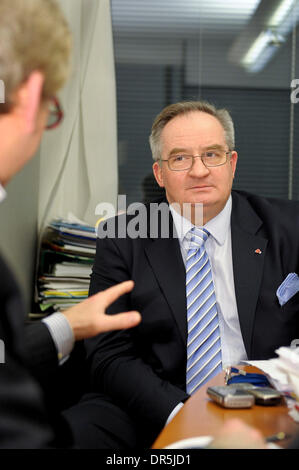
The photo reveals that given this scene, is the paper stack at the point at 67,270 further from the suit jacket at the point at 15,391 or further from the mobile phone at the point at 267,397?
the suit jacket at the point at 15,391

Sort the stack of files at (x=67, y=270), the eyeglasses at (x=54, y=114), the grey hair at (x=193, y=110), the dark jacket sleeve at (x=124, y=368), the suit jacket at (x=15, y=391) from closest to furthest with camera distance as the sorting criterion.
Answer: the suit jacket at (x=15, y=391), the eyeglasses at (x=54, y=114), the dark jacket sleeve at (x=124, y=368), the grey hair at (x=193, y=110), the stack of files at (x=67, y=270)

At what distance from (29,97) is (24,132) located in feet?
0.16

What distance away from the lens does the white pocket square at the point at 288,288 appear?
1.67 m

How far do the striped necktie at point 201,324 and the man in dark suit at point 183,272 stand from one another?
19mm

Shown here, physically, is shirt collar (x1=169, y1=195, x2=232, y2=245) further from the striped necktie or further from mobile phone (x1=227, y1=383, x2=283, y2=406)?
mobile phone (x1=227, y1=383, x2=283, y2=406)

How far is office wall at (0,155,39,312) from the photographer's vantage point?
2.21 metres

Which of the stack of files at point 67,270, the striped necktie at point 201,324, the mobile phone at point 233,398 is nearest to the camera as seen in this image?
the mobile phone at point 233,398

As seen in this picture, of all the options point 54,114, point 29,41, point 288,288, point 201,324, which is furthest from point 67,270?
point 29,41

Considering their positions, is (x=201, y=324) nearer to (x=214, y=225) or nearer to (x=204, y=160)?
(x=214, y=225)

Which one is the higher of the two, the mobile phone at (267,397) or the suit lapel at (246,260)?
the suit lapel at (246,260)

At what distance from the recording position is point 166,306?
1.65m

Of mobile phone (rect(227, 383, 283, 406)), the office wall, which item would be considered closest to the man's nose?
the office wall

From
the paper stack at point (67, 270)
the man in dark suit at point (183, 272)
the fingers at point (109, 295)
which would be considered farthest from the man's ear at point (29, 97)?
the paper stack at point (67, 270)

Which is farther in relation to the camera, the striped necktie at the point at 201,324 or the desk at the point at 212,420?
the striped necktie at the point at 201,324
